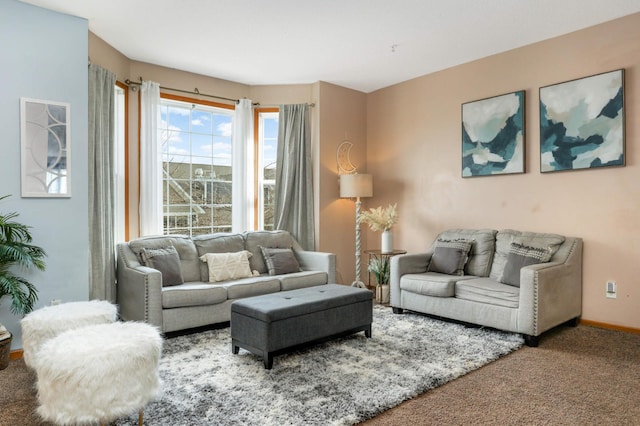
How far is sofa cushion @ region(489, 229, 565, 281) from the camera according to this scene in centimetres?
396

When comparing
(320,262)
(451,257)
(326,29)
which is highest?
(326,29)

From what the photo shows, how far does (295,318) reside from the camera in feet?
10.2

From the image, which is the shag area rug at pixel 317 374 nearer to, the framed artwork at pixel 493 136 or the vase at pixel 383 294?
the vase at pixel 383 294

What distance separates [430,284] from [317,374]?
176cm

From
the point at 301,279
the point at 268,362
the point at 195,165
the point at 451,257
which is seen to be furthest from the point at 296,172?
the point at 268,362

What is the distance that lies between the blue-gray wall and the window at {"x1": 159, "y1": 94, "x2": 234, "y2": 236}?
4.36 ft

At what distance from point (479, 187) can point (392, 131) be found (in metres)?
1.48

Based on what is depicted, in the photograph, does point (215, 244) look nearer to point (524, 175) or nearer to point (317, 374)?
point (317, 374)

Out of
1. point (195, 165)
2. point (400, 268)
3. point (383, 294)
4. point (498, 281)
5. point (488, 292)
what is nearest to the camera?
point (488, 292)

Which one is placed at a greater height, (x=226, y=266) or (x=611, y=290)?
(x=226, y=266)

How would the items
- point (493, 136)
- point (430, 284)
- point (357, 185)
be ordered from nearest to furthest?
1. point (430, 284)
2. point (493, 136)
3. point (357, 185)

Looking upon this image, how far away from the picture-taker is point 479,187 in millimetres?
4777

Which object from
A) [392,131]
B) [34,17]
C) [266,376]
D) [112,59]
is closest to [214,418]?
[266,376]

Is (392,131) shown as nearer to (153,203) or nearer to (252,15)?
(252,15)
